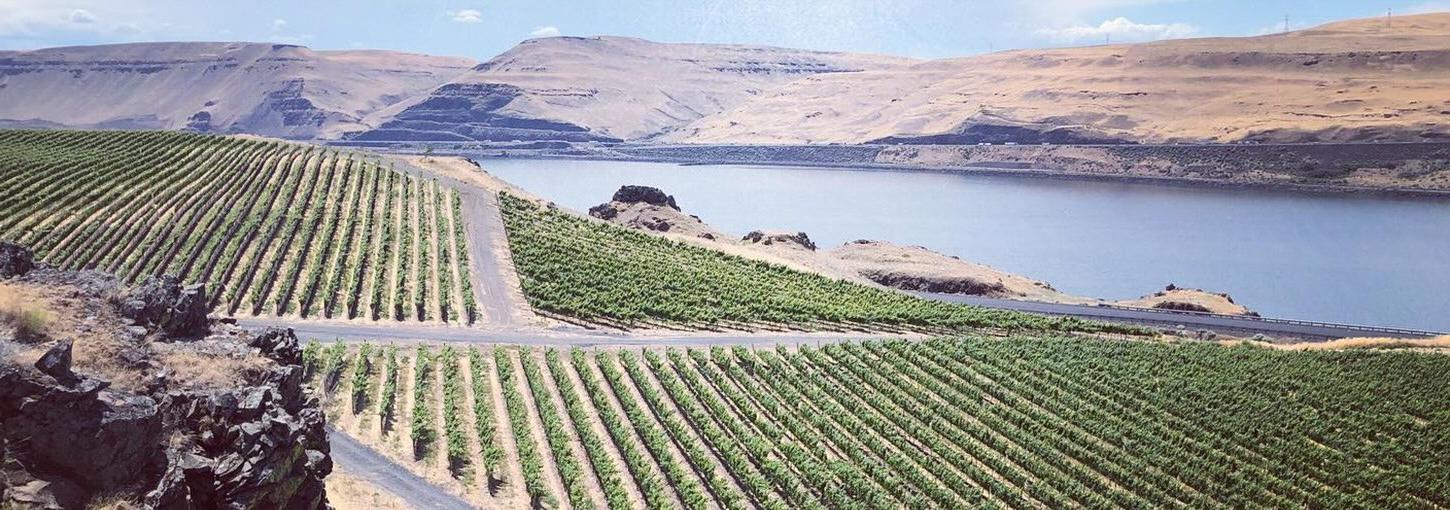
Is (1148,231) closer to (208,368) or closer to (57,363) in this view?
(208,368)

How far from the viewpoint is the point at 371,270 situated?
5925cm

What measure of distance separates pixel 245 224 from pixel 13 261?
35.4 meters

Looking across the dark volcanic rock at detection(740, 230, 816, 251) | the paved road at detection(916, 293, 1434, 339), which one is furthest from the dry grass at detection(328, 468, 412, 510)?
the dark volcanic rock at detection(740, 230, 816, 251)

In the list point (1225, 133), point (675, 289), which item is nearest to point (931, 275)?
point (675, 289)

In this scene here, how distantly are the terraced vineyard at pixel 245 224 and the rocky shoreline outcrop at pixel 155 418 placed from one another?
21.3 m

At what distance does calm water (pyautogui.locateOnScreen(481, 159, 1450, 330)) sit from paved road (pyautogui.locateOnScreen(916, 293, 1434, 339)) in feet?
61.6

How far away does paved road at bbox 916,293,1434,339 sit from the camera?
64.3 metres

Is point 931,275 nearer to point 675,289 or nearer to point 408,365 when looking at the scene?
point 675,289

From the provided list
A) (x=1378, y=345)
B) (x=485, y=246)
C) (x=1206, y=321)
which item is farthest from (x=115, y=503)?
(x=1206, y=321)

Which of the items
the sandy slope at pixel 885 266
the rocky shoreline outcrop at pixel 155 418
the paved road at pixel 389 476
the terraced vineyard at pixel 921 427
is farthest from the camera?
the sandy slope at pixel 885 266

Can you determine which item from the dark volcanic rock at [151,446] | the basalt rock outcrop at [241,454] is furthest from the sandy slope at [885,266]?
the dark volcanic rock at [151,446]

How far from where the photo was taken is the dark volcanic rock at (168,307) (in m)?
29.2

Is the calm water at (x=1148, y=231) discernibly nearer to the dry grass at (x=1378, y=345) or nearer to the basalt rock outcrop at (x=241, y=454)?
the dry grass at (x=1378, y=345)

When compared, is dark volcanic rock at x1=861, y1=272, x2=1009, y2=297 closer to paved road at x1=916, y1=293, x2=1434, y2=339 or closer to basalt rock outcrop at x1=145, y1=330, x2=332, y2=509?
paved road at x1=916, y1=293, x2=1434, y2=339
